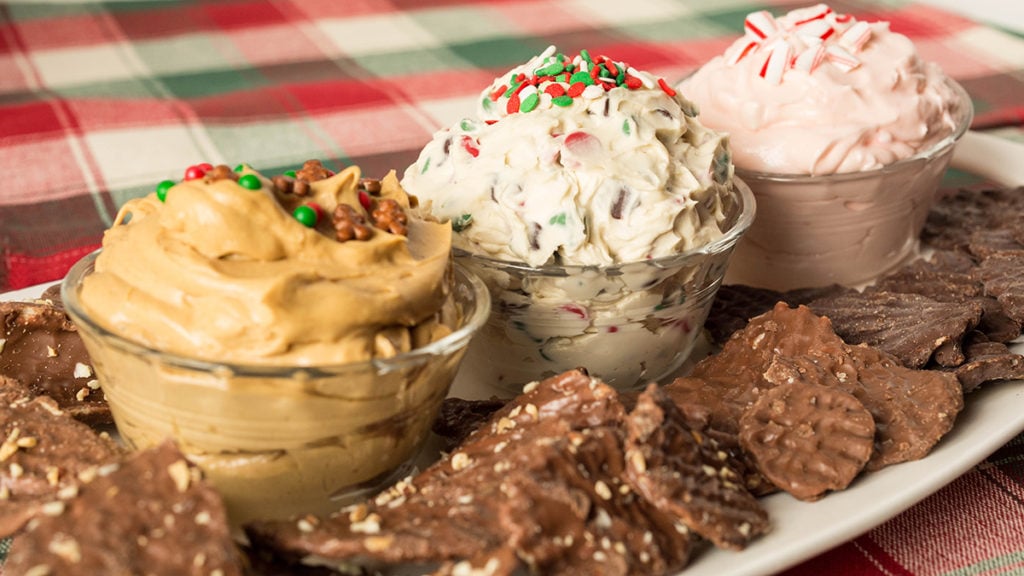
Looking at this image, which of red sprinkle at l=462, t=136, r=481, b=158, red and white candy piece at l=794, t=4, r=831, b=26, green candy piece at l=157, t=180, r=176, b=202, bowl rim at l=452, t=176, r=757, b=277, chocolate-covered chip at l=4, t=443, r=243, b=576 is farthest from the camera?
red and white candy piece at l=794, t=4, r=831, b=26

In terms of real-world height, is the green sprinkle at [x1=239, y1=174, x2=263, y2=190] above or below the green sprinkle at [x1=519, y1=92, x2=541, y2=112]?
above

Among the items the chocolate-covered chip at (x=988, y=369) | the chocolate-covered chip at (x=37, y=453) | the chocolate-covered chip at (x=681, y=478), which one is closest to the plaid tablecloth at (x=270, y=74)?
the chocolate-covered chip at (x=37, y=453)

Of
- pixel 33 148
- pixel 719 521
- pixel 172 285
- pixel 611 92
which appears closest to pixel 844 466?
pixel 719 521

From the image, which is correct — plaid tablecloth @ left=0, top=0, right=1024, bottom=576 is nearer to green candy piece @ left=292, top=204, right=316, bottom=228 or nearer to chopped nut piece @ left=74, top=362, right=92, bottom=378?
chopped nut piece @ left=74, top=362, right=92, bottom=378

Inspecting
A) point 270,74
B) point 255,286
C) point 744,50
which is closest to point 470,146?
point 255,286

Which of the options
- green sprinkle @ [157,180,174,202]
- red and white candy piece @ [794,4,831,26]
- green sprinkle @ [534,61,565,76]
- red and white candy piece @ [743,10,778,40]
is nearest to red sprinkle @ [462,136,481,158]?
green sprinkle @ [534,61,565,76]

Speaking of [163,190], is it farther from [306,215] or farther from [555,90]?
[555,90]

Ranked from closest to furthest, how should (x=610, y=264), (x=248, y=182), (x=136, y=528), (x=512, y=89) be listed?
(x=136, y=528) < (x=248, y=182) < (x=610, y=264) < (x=512, y=89)
